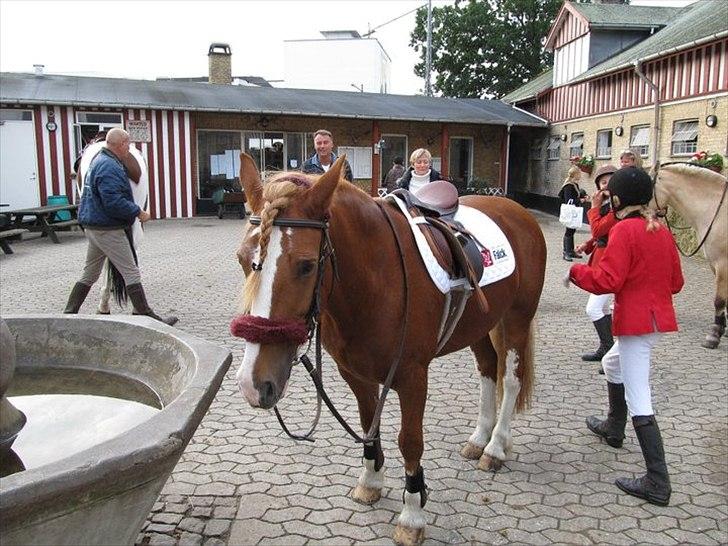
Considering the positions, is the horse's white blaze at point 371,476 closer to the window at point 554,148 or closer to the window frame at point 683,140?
the window frame at point 683,140

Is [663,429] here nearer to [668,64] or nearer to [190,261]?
[190,261]

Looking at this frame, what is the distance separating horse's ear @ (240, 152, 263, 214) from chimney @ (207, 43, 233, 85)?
81.3ft

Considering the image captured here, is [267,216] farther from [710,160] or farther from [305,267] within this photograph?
[710,160]

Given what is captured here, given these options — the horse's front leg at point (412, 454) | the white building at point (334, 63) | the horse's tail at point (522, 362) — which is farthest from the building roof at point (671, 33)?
the white building at point (334, 63)

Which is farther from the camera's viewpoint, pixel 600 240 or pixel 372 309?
pixel 600 240

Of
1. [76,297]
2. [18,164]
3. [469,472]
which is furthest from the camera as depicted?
[18,164]

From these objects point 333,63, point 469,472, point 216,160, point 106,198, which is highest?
point 333,63

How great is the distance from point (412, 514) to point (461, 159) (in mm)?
21901

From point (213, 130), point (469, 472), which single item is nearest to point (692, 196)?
point (469, 472)

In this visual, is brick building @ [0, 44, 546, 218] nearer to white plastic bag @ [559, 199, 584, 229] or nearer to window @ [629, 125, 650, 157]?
window @ [629, 125, 650, 157]

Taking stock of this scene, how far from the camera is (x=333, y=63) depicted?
39.1 meters

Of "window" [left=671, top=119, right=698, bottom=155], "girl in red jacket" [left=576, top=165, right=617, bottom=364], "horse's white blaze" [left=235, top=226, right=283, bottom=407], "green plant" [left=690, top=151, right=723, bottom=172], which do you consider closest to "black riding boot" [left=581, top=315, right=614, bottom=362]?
"girl in red jacket" [left=576, top=165, right=617, bottom=364]

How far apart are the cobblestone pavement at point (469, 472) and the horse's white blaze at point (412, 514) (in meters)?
0.13

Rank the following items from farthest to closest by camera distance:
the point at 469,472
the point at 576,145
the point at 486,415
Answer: the point at 576,145 < the point at 486,415 < the point at 469,472
